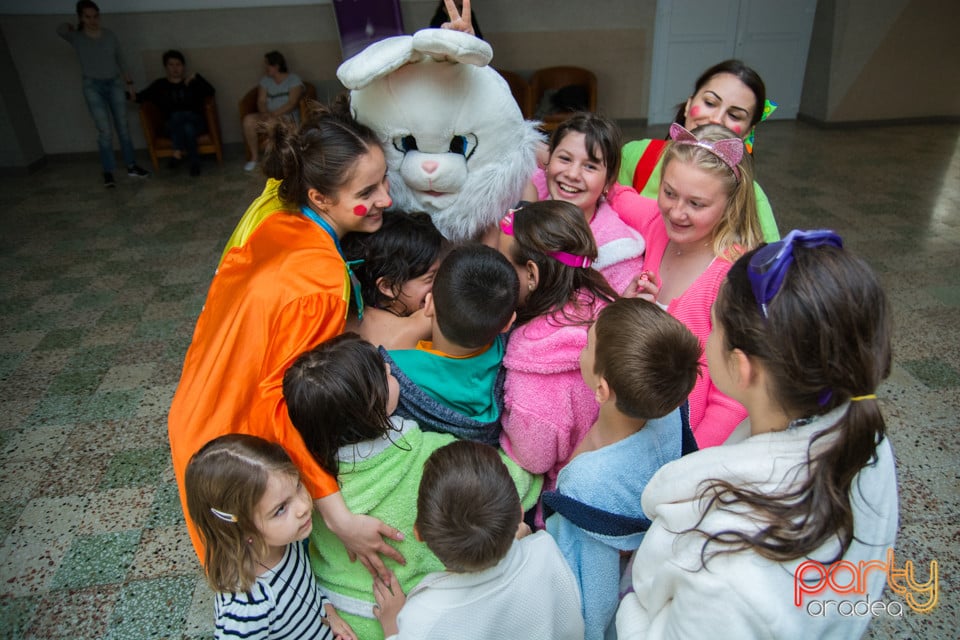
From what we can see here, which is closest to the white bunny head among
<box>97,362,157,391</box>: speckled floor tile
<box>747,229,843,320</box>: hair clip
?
<box>747,229,843,320</box>: hair clip

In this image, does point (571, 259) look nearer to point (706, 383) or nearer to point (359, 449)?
point (706, 383)

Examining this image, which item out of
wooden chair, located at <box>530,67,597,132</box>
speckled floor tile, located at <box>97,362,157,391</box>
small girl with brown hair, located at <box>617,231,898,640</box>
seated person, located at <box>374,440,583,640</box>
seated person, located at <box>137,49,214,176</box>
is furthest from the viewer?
wooden chair, located at <box>530,67,597,132</box>

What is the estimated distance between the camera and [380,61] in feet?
5.45

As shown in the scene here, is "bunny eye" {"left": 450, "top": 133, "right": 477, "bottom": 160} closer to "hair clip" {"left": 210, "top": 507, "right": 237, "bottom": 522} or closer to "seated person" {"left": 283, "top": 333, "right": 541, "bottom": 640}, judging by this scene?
"seated person" {"left": 283, "top": 333, "right": 541, "bottom": 640}

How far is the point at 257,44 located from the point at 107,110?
174 cm

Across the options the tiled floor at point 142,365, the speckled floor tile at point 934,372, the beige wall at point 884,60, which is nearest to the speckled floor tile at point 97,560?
the tiled floor at point 142,365

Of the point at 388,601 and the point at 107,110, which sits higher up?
the point at 107,110

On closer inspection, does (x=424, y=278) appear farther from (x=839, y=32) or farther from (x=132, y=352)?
(x=839, y=32)

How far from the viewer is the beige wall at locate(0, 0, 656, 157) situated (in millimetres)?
6535

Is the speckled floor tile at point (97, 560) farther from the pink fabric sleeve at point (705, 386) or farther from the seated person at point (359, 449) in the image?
the pink fabric sleeve at point (705, 386)

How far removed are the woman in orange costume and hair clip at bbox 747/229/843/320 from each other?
3.29 ft

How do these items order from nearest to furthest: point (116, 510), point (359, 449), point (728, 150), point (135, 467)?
point (359, 449)
point (728, 150)
point (116, 510)
point (135, 467)

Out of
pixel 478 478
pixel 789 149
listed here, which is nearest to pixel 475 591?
pixel 478 478

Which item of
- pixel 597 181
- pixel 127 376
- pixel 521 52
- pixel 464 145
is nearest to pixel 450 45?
pixel 464 145
